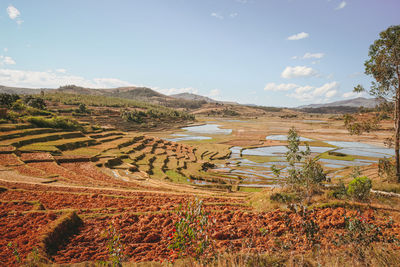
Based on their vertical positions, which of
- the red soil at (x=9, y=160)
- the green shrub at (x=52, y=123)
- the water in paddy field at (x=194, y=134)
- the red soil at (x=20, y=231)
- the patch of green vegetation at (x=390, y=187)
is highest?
the green shrub at (x=52, y=123)

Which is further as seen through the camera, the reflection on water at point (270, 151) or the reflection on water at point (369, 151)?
the reflection on water at point (270, 151)

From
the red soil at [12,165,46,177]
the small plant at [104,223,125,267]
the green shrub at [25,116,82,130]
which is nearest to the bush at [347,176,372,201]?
the small plant at [104,223,125,267]

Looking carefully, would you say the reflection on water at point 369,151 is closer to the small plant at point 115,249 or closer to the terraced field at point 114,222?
the terraced field at point 114,222

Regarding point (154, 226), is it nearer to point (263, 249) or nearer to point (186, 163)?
point (263, 249)

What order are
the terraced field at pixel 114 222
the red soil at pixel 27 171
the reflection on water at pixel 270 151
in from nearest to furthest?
the terraced field at pixel 114 222 < the red soil at pixel 27 171 < the reflection on water at pixel 270 151

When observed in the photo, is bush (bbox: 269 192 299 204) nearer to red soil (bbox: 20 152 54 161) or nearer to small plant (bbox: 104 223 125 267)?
small plant (bbox: 104 223 125 267)

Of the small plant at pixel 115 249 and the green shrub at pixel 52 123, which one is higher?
the green shrub at pixel 52 123

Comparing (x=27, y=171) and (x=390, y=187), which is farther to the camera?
(x=27, y=171)

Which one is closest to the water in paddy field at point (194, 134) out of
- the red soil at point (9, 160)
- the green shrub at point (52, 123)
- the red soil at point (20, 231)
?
the green shrub at point (52, 123)

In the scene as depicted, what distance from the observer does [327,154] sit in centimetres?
5344

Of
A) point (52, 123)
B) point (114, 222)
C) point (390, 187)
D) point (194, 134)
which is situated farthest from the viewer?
point (194, 134)

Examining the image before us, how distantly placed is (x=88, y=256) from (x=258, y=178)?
105 ft

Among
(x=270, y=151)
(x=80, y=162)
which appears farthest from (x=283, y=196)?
(x=270, y=151)

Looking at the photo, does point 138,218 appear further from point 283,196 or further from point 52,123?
point 52,123
